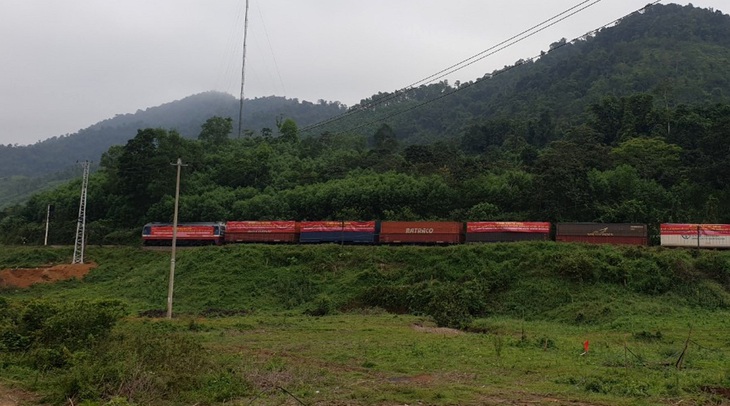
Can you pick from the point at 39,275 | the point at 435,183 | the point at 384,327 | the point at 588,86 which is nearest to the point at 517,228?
the point at 435,183

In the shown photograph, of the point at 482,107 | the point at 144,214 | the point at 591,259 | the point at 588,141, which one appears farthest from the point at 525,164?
the point at 482,107

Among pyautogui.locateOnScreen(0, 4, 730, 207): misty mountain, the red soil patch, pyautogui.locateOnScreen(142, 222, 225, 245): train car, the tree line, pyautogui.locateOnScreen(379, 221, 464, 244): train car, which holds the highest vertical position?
pyautogui.locateOnScreen(0, 4, 730, 207): misty mountain

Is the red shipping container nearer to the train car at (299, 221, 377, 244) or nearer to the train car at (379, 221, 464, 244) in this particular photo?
the train car at (379, 221, 464, 244)

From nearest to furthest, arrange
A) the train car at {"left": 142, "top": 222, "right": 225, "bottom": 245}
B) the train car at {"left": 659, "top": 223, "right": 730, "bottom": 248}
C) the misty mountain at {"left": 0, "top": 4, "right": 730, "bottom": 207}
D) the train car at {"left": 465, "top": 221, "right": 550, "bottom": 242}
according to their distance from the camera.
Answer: the train car at {"left": 659, "top": 223, "right": 730, "bottom": 248} < the train car at {"left": 465, "top": 221, "right": 550, "bottom": 242} < the train car at {"left": 142, "top": 222, "right": 225, "bottom": 245} < the misty mountain at {"left": 0, "top": 4, "right": 730, "bottom": 207}

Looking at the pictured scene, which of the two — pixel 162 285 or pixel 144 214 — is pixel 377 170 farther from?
pixel 162 285

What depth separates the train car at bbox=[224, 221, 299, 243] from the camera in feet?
147

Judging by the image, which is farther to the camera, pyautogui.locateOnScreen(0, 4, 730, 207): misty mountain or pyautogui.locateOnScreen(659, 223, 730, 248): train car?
pyautogui.locateOnScreen(0, 4, 730, 207): misty mountain

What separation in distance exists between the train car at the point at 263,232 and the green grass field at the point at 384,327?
13.9 feet

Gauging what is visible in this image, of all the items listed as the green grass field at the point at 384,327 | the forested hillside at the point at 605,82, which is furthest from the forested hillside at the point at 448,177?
the green grass field at the point at 384,327

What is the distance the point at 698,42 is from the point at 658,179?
3804 inches

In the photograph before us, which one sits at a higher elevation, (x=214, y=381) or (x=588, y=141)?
(x=588, y=141)

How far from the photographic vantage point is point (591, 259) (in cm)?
3241

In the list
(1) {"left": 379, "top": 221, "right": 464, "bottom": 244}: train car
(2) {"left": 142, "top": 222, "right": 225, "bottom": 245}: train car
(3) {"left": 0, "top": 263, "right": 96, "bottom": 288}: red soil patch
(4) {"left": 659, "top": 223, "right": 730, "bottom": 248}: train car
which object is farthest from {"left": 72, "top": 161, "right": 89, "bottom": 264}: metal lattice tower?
(4) {"left": 659, "top": 223, "right": 730, "bottom": 248}: train car

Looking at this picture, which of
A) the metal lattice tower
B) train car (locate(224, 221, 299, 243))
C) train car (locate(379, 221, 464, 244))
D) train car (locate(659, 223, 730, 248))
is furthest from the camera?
train car (locate(224, 221, 299, 243))
